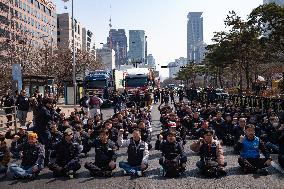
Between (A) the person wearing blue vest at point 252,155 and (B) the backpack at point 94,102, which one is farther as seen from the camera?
(B) the backpack at point 94,102

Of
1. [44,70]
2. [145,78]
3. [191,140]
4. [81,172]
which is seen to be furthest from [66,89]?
[81,172]

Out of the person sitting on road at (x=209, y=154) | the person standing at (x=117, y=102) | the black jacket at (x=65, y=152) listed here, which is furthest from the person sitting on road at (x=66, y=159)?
the person standing at (x=117, y=102)

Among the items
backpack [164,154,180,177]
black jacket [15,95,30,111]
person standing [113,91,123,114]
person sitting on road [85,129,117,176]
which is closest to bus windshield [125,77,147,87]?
person standing [113,91,123,114]

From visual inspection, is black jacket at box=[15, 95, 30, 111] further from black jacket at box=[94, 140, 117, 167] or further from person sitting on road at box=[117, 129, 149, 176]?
person sitting on road at box=[117, 129, 149, 176]

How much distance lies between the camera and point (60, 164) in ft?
44.1

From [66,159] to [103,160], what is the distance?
1214 millimetres

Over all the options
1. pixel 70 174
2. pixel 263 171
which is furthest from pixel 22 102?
pixel 263 171

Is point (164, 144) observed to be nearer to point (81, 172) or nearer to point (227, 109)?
point (81, 172)

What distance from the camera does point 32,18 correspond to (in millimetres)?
107000

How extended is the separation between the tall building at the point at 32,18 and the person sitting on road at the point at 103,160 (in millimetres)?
68505

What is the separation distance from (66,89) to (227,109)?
2373cm

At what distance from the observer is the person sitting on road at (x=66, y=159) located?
13.1 m

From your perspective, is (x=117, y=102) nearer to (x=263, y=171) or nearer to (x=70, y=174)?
(x=70, y=174)

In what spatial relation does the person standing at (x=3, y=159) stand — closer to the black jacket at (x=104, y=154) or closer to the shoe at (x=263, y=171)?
the black jacket at (x=104, y=154)
